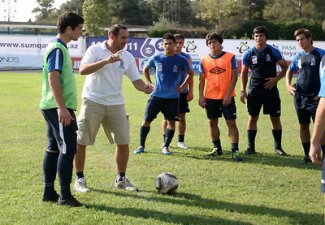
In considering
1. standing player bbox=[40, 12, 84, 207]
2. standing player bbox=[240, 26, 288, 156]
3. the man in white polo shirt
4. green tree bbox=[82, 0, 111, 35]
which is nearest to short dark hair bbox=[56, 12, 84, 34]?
standing player bbox=[40, 12, 84, 207]

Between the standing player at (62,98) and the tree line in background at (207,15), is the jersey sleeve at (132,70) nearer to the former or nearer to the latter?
the standing player at (62,98)

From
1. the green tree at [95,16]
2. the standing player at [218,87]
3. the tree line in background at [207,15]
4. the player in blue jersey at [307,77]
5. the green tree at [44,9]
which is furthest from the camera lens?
the green tree at [44,9]

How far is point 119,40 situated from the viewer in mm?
5773

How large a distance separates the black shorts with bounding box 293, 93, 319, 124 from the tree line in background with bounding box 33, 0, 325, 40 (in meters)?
38.5

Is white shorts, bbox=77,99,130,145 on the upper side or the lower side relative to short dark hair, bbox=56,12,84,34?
lower

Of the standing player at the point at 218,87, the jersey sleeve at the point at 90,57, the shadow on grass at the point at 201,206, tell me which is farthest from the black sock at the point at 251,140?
the jersey sleeve at the point at 90,57

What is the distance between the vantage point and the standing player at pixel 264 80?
8266 millimetres

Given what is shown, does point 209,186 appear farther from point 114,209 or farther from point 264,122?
point 264,122

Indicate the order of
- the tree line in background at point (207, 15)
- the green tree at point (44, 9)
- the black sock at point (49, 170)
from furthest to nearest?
the green tree at point (44, 9) → the tree line in background at point (207, 15) → the black sock at point (49, 170)

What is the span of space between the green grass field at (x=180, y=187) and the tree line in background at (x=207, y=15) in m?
37.7

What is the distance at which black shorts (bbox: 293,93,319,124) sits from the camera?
7.52 metres

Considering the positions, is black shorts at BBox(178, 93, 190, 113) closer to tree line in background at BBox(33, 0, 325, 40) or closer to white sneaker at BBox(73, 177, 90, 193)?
white sneaker at BBox(73, 177, 90, 193)

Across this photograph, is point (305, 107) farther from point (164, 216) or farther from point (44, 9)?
point (44, 9)

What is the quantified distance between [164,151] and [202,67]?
5.25ft
